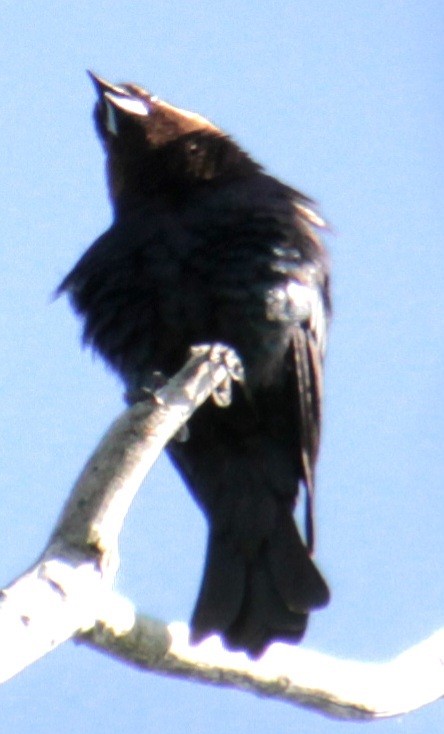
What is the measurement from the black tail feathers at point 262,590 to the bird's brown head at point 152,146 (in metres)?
0.98

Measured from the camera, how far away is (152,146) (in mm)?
3918

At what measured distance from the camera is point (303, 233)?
3.55 meters


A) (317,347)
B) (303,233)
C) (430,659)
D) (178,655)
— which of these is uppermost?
(303,233)

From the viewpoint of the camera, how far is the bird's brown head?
3.82 meters

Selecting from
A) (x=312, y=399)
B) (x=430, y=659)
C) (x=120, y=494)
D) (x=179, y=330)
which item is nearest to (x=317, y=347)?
(x=312, y=399)

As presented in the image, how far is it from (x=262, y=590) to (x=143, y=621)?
2.62 ft

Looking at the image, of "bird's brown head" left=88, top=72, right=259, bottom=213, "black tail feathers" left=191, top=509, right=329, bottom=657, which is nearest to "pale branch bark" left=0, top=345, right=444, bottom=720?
"black tail feathers" left=191, top=509, right=329, bottom=657

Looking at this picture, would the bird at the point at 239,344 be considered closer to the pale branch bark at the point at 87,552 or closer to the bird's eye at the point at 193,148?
the bird's eye at the point at 193,148

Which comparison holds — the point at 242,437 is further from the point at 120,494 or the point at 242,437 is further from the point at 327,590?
the point at 120,494

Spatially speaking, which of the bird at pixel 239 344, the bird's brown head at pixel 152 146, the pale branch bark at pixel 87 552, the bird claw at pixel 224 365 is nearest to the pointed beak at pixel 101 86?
the bird's brown head at pixel 152 146

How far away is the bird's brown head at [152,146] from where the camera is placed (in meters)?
3.82

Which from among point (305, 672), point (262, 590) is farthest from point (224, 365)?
point (305, 672)

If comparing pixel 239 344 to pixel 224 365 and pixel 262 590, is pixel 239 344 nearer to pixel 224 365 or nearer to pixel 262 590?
pixel 224 365

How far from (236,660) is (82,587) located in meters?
0.78
